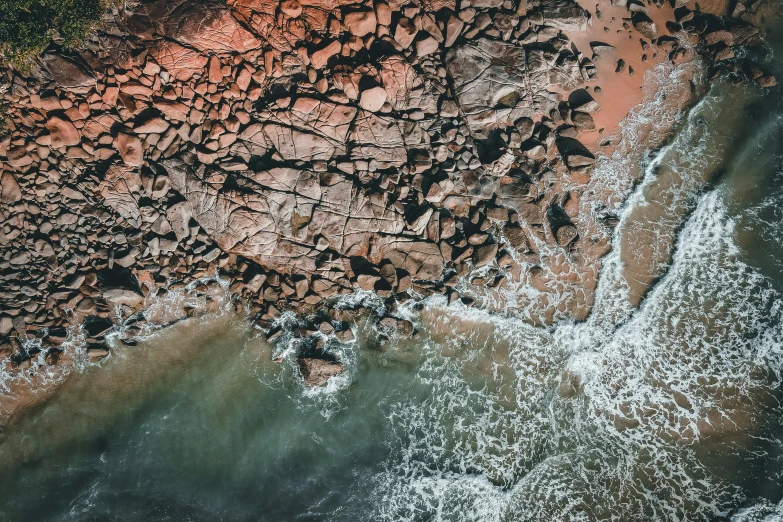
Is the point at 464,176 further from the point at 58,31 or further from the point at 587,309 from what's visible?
the point at 58,31

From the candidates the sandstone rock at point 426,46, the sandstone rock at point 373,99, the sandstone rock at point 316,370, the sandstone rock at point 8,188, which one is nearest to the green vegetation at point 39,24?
the sandstone rock at point 8,188

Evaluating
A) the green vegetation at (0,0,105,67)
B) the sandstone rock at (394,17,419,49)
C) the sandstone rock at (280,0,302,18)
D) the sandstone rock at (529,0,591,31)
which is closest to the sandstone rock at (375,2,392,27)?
the sandstone rock at (394,17,419,49)

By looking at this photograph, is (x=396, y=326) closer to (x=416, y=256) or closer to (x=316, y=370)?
(x=416, y=256)

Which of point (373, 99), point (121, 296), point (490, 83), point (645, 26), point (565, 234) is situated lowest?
point (121, 296)

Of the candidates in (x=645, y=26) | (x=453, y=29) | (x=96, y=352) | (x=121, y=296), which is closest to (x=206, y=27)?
(x=453, y=29)

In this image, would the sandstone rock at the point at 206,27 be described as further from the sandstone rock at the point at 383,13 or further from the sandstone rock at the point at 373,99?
the sandstone rock at the point at 383,13
